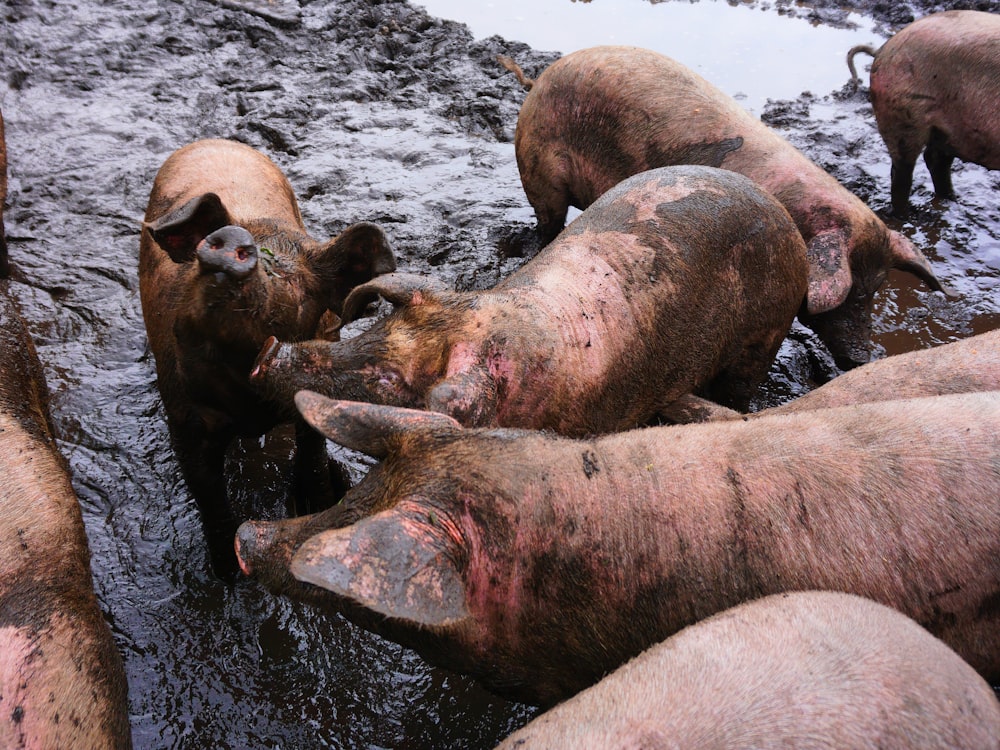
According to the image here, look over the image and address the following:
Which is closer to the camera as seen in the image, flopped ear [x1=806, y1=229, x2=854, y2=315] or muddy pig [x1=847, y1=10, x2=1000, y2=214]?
flopped ear [x1=806, y1=229, x2=854, y2=315]

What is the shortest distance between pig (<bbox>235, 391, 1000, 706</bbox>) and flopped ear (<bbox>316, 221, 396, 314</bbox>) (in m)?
1.23

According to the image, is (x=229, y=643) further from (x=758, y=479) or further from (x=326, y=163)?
(x=326, y=163)

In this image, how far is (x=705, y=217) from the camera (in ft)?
14.5

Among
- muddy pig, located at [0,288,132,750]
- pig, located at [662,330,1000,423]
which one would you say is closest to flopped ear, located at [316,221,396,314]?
muddy pig, located at [0,288,132,750]

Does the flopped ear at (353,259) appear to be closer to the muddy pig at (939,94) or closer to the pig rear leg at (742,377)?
the pig rear leg at (742,377)

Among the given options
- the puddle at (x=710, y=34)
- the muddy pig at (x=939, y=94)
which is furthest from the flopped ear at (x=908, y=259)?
the puddle at (x=710, y=34)

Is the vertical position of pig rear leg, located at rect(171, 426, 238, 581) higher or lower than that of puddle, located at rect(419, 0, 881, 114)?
lower

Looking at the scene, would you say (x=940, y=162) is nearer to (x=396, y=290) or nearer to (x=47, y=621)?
(x=396, y=290)

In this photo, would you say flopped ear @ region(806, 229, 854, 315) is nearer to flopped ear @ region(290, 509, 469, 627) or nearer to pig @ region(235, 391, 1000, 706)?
pig @ region(235, 391, 1000, 706)

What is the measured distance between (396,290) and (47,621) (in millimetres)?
1835

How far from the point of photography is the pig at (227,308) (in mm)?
3391

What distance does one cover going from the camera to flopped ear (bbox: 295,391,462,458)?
274cm

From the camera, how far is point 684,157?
19.1ft

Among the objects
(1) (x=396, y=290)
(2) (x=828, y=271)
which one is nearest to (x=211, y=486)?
Result: (1) (x=396, y=290)
